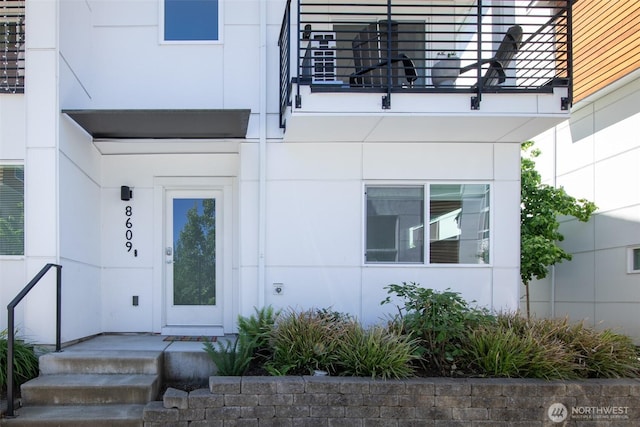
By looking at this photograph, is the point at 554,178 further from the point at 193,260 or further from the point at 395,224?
the point at 193,260

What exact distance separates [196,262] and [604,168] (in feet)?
25.5

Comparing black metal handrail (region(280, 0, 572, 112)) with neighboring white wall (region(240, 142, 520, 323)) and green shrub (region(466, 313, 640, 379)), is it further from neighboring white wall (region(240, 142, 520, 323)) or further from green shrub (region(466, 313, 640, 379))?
green shrub (region(466, 313, 640, 379))

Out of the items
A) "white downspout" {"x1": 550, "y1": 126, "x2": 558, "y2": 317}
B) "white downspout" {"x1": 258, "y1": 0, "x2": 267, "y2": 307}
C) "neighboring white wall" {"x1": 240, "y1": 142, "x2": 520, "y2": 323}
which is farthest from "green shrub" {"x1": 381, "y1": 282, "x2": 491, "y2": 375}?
"white downspout" {"x1": 550, "y1": 126, "x2": 558, "y2": 317}

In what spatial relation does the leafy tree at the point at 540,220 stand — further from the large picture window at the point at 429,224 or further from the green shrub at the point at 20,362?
the green shrub at the point at 20,362

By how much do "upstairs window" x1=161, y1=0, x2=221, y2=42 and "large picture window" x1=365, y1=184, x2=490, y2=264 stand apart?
303cm

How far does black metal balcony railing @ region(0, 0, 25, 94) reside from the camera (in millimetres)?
6078

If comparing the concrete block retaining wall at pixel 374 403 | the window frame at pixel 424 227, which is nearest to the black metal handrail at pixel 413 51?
the window frame at pixel 424 227

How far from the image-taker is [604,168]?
9.59 m

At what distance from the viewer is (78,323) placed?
6.12 m

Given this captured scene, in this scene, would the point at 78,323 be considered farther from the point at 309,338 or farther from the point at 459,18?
the point at 459,18

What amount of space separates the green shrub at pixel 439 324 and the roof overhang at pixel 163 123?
2.76 meters

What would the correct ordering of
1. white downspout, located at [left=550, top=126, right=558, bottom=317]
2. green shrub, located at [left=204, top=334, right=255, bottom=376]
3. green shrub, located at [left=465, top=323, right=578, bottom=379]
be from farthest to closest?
white downspout, located at [left=550, top=126, right=558, bottom=317] < green shrub, located at [left=204, top=334, right=255, bottom=376] < green shrub, located at [left=465, top=323, right=578, bottom=379]

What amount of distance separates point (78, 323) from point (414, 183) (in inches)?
181

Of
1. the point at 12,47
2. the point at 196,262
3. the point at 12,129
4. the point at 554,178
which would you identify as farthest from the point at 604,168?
the point at 12,47
